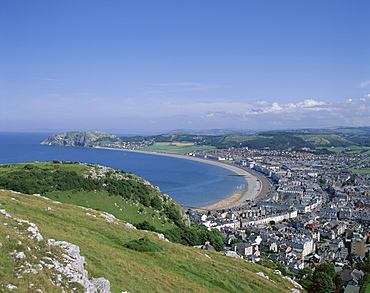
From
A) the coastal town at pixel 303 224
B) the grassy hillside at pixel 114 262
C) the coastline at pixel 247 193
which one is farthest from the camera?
the coastline at pixel 247 193

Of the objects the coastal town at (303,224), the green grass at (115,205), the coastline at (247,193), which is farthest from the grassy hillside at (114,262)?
the coastline at (247,193)

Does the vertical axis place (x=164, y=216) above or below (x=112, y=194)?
below

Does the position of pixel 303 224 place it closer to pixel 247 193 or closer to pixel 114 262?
pixel 247 193

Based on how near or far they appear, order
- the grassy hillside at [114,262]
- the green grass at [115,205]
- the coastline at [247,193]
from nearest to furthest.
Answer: the grassy hillside at [114,262], the green grass at [115,205], the coastline at [247,193]

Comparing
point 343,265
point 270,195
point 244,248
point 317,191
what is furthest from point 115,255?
point 317,191

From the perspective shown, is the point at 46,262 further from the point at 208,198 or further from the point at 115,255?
the point at 208,198

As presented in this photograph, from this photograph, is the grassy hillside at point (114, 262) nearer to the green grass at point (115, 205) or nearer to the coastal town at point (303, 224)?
the coastal town at point (303, 224)

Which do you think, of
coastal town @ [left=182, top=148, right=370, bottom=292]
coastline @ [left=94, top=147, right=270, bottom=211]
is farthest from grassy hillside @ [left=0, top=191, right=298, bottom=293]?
coastline @ [left=94, top=147, right=270, bottom=211]
